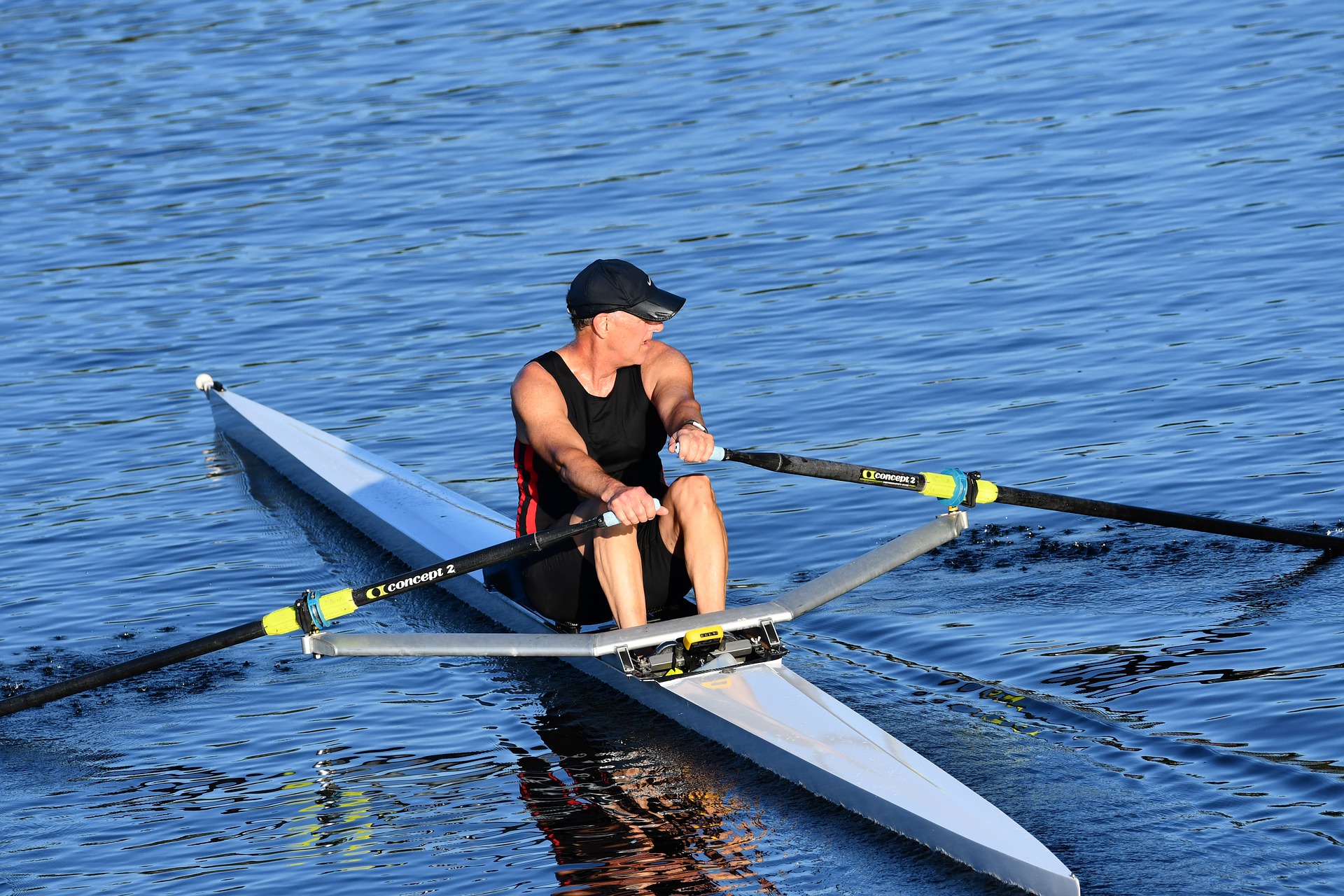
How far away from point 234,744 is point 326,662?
103cm

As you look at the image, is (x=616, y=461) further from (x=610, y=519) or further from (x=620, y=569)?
(x=610, y=519)

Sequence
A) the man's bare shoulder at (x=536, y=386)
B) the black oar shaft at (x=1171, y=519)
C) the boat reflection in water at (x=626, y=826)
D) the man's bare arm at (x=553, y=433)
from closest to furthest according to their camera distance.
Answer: the boat reflection in water at (x=626, y=826) < the man's bare arm at (x=553, y=433) < the man's bare shoulder at (x=536, y=386) < the black oar shaft at (x=1171, y=519)

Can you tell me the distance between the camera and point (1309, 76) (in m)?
17.0

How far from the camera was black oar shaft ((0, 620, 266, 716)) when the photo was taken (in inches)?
279

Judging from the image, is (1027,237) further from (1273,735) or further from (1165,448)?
(1273,735)

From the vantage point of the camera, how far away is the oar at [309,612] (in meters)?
6.80

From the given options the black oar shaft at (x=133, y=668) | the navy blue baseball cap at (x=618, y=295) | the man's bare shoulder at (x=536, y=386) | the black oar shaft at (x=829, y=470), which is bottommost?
the black oar shaft at (x=133, y=668)

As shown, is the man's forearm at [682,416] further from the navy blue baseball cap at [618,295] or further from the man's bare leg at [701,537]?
the navy blue baseball cap at [618,295]

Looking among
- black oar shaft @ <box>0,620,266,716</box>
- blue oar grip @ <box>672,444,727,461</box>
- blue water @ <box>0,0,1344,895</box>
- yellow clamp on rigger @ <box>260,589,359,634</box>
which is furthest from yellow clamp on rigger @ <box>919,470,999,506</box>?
black oar shaft @ <box>0,620,266,716</box>

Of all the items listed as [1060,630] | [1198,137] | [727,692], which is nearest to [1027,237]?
[1198,137]

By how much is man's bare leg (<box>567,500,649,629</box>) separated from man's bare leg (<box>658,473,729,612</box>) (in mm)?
62

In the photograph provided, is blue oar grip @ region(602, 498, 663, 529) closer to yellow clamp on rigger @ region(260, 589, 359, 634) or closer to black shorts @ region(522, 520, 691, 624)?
black shorts @ region(522, 520, 691, 624)

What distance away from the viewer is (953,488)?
722cm

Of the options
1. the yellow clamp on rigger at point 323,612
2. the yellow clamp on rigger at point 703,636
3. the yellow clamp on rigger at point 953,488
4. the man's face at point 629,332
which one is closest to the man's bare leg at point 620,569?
the yellow clamp on rigger at point 703,636
